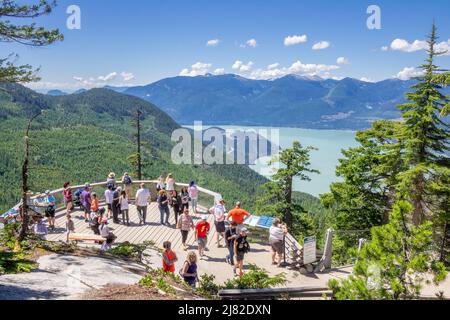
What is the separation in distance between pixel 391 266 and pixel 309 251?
18.8 ft

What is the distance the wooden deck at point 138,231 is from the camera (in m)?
12.6

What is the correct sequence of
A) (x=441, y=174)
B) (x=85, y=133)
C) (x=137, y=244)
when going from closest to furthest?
1. (x=137, y=244)
2. (x=441, y=174)
3. (x=85, y=133)

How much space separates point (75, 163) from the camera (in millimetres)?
146500

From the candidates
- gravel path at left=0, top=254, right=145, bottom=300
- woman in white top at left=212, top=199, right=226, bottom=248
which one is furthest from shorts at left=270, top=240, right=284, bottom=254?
gravel path at left=0, top=254, right=145, bottom=300

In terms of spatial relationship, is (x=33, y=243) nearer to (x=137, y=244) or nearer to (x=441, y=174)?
(x=137, y=244)

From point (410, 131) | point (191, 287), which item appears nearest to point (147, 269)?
point (191, 287)

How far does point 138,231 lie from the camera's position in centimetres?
1341

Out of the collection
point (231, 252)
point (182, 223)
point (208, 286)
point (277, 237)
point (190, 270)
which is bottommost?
point (208, 286)

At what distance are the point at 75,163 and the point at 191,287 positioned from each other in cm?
14954

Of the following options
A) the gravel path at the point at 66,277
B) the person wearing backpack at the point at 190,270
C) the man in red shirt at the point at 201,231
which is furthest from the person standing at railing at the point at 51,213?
the person wearing backpack at the point at 190,270

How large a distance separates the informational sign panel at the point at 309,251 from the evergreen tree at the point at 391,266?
→ 4.96m

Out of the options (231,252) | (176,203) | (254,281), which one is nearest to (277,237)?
(231,252)

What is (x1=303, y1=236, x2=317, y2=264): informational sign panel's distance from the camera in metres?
10.6

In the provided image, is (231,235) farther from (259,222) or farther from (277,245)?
(259,222)
